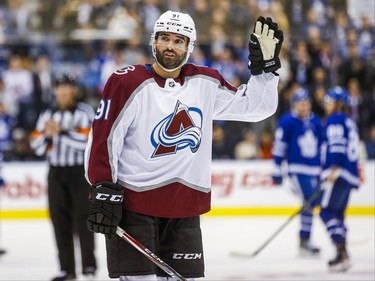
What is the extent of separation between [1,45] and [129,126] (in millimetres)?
7293

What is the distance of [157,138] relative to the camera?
3.15m

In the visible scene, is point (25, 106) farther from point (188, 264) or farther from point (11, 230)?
point (188, 264)

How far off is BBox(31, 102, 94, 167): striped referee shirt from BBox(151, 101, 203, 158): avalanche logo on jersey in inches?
85.6

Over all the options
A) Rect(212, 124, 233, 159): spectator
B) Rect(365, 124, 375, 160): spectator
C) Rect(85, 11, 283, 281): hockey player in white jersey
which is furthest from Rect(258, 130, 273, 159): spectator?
Rect(85, 11, 283, 281): hockey player in white jersey

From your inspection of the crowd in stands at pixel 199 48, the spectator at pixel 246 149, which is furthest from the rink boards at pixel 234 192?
the crowd in stands at pixel 199 48

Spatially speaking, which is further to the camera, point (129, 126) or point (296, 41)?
point (296, 41)

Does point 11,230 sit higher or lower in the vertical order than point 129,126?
lower

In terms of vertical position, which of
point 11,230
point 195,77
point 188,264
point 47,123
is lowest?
point 11,230

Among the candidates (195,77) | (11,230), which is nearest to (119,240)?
(195,77)

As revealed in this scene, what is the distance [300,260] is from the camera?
6.31 m

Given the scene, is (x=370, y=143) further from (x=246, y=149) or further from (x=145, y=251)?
(x=145, y=251)

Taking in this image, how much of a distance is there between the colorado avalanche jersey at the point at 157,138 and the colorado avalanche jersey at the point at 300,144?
12.2ft

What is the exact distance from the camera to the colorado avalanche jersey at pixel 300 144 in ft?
22.9

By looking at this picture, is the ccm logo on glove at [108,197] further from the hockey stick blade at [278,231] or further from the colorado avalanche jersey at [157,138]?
the hockey stick blade at [278,231]
